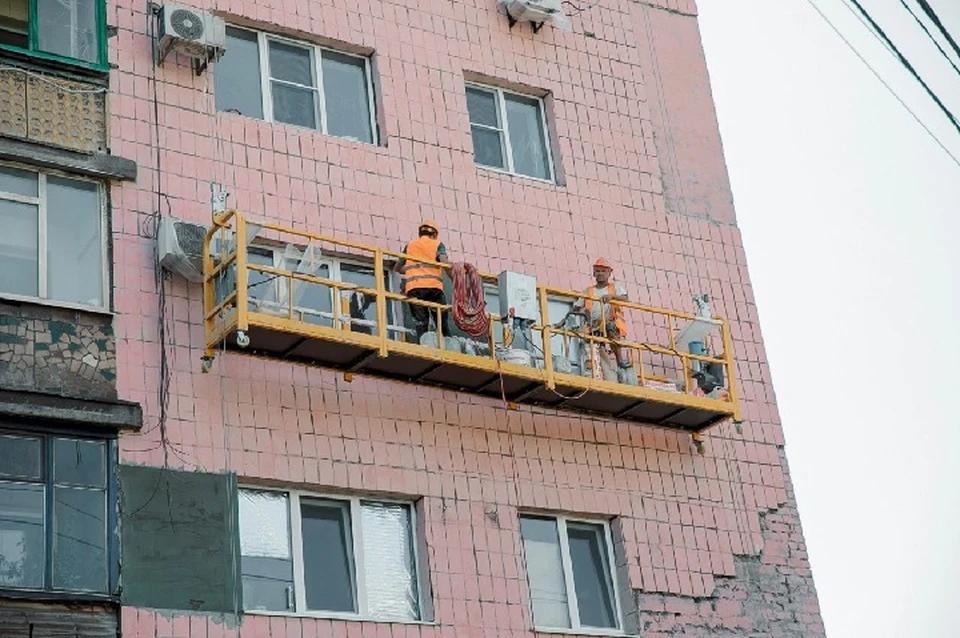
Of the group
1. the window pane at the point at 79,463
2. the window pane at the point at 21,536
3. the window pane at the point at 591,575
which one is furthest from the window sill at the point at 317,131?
the window pane at the point at 21,536

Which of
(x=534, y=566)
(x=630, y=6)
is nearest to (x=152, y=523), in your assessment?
(x=534, y=566)

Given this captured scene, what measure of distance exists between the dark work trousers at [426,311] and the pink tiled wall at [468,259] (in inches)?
27.9

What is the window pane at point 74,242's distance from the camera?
16516 millimetres

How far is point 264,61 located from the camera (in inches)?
760

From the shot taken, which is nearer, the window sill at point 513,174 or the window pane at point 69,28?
the window pane at point 69,28

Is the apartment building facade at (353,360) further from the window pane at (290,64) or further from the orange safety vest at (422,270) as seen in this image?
the orange safety vest at (422,270)

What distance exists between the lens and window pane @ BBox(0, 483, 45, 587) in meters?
14.8

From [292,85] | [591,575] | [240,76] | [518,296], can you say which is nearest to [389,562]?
[591,575]

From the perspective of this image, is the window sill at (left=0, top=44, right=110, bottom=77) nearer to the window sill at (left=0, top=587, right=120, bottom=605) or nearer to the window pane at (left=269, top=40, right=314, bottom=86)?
the window pane at (left=269, top=40, right=314, bottom=86)

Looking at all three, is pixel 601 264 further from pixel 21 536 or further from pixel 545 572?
pixel 21 536

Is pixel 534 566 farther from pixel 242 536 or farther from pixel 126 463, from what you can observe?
pixel 126 463

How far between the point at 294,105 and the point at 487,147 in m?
2.62

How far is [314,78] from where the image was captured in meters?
19.6

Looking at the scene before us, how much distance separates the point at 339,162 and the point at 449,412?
124 inches
